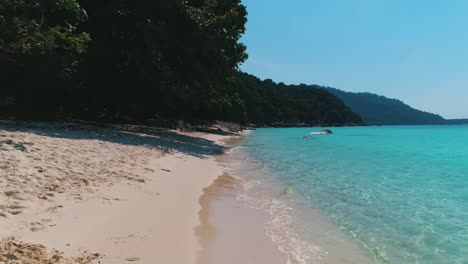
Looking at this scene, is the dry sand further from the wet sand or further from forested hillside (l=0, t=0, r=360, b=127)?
forested hillside (l=0, t=0, r=360, b=127)

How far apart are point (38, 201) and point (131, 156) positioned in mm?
8086

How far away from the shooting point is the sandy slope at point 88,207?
5555 millimetres

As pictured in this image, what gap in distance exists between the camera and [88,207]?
7.61m

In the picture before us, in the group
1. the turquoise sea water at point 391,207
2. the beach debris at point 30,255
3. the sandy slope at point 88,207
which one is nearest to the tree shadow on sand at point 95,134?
the sandy slope at point 88,207

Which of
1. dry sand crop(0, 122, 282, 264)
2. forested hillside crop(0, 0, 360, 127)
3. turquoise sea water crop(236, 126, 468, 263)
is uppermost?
forested hillside crop(0, 0, 360, 127)

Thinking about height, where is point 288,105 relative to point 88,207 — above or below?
above

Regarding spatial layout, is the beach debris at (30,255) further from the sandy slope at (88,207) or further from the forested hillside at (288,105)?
the forested hillside at (288,105)

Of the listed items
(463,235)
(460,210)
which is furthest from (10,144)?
(460,210)

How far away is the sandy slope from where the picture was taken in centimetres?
555

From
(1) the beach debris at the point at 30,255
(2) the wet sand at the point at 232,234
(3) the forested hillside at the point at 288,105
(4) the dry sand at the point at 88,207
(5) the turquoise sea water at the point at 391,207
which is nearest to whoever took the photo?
(1) the beach debris at the point at 30,255

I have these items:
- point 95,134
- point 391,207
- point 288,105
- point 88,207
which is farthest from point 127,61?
point 288,105

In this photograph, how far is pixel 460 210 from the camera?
12031 millimetres

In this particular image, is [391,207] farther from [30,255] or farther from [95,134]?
[95,134]

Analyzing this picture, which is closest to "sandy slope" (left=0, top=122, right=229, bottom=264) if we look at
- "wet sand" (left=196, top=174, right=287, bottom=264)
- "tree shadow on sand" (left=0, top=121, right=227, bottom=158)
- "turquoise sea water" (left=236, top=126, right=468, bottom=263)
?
"wet sand" (left=196, top=174, right=287, bottom=264)
